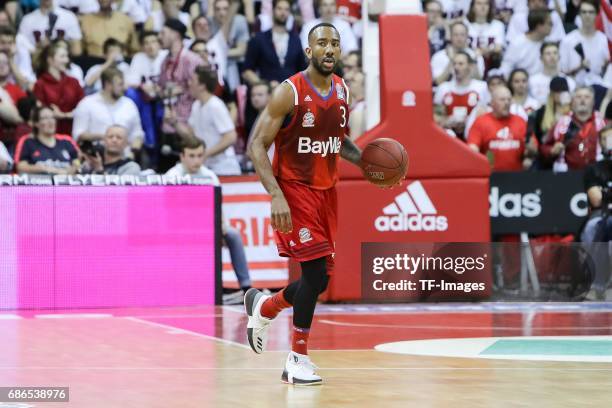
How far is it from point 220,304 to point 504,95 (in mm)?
4444

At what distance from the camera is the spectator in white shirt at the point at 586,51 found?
18.9 meters

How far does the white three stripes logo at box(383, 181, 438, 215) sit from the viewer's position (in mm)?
15156

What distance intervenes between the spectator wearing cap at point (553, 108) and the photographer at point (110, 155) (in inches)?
205

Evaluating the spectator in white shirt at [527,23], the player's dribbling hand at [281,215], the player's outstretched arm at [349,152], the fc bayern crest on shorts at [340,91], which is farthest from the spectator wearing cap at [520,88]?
the player's dribbling hand at [281,215]

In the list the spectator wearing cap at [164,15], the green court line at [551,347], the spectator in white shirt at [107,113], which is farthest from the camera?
the spectator wearing cap at [164,15]

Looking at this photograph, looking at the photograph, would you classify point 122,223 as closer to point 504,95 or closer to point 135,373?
point 504,95

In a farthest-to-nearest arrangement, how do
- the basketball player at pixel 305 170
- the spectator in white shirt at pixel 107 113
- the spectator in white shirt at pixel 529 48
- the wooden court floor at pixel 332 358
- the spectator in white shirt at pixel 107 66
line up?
the spectator in white shirt at pixel 529 48 → the spectator in white shirt at pixel 107 66 → the spectator in white shirt at pixel 107 113 → the basketball player at pixel 305 170 → the wooden court floor at pixel 332 358

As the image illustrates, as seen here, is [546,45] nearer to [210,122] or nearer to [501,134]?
[501,134]

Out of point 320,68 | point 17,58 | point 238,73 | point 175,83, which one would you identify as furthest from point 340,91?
point 238,73

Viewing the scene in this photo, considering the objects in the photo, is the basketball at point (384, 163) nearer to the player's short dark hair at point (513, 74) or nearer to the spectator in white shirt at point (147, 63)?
the spectator in white shirt at point (147, 63)

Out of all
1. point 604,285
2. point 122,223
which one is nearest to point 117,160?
point 122,223

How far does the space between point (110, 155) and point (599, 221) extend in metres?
5.87

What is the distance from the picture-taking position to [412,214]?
49.8 ft

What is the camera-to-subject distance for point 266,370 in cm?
948
